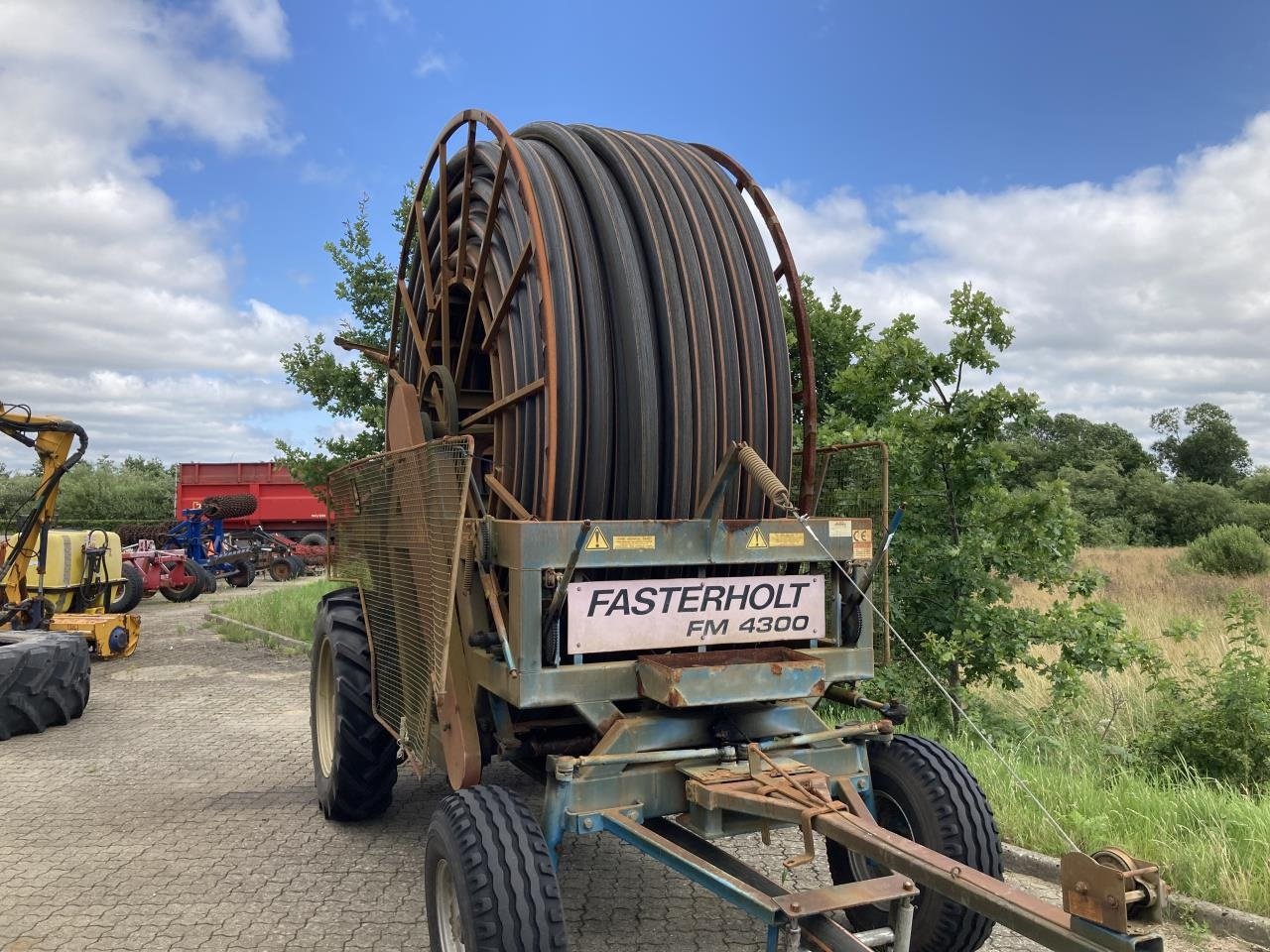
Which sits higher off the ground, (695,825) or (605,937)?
(695,825)

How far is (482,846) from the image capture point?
3117 millimetres

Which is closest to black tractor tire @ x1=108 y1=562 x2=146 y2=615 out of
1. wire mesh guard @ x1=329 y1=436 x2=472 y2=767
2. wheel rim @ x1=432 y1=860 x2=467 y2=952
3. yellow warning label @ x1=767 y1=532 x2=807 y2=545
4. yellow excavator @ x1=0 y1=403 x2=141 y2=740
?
yellow excavator @ x1=0 y1=403 x2=141 y2=740

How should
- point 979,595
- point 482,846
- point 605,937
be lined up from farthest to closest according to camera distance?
1. point 979,595
2. point 605,937
3. point 482,846

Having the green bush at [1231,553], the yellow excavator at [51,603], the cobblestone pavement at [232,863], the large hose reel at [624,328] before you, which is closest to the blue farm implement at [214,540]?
the yellow excavator at [51,603]

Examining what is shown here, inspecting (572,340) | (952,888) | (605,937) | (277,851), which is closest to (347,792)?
(277,851)

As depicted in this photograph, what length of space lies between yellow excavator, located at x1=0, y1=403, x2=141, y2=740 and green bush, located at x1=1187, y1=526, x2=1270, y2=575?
71.5 ft

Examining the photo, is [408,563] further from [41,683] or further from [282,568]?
[282,568]

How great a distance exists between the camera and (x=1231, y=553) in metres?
22.3

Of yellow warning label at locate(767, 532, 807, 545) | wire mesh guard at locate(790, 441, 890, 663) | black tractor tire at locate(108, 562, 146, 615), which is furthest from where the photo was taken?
black tractor tire at locate(108, 562, 146, 615)

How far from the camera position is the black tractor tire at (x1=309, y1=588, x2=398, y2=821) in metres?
5.04

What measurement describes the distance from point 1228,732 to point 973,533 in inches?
77.6

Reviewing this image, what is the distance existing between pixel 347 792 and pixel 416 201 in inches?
138

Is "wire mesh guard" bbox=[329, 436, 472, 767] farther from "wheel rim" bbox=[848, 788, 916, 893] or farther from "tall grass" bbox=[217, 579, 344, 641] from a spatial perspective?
"tall grass" bbox=[217, 579, 344, 641]

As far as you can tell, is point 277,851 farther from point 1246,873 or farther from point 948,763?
point 1246,873
